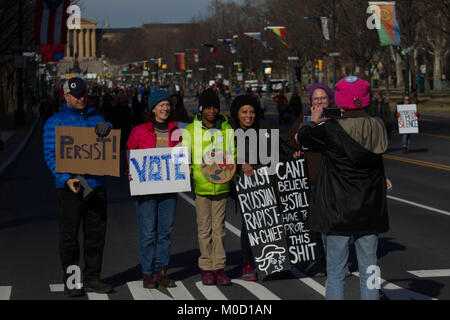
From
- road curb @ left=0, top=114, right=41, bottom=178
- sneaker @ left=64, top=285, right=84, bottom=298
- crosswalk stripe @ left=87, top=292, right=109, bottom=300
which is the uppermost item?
road curb @ left=0, top=114, right=41, bottom=178

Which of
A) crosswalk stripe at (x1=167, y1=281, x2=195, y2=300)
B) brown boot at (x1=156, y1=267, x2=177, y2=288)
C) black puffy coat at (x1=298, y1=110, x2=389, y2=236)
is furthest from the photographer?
brown boot at (x1=156, y1=267, x2=177, y2=288)

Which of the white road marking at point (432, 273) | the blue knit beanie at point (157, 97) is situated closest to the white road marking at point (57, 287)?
the blue knit beanie at point (157, 97)

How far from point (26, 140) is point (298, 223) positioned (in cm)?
2701

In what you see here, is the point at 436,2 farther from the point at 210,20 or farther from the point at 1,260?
the point at 210,20

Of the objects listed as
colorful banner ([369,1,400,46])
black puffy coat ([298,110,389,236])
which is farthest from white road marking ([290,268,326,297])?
colorful banner ([369,1,400,46])

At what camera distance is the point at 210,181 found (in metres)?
8.55

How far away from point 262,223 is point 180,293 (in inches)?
43.9

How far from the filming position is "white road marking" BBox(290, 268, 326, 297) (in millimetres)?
8463

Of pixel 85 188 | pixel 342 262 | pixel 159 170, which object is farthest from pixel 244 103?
pixel 342 262

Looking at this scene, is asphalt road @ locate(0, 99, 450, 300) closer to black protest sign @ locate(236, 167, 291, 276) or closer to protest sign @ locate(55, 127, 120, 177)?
black protest sign @ locate(236, 167, 291, 276)

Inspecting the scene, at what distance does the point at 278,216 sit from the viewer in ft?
29.7

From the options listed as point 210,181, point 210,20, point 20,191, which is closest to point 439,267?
point 210,181

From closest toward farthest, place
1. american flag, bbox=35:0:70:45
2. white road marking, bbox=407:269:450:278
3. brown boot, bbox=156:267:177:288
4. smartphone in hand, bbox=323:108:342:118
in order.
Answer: smartphone in hand, bbox=323:108:342:118
brown boot, bbox=156:267:177:288
white road marking, bbox=407:269:450:278
american flag, bbox=35:0:70:45

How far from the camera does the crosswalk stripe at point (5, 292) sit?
27.3 feet
